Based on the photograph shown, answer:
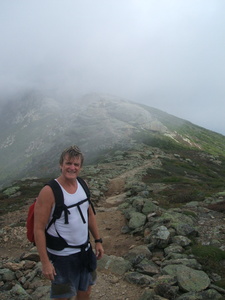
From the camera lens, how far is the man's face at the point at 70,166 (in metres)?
4.43

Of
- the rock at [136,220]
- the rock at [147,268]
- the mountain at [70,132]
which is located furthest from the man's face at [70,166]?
the mountain at [70,132]

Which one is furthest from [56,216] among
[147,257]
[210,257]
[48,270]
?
[210,257]

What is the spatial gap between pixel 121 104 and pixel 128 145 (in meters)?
51.3

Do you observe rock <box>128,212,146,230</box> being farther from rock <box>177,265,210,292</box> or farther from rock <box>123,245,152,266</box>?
rock <box>177,265,210,292</box>

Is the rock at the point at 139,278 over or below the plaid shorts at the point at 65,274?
below

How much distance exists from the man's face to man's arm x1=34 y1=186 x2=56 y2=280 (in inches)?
18.0

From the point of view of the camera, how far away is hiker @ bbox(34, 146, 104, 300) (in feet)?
13.5

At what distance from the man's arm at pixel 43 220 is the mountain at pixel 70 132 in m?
48.4

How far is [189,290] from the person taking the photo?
6.55 metres

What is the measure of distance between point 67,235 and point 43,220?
0.50 meters

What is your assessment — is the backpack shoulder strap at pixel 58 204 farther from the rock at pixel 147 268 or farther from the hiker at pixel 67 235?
the rock at pixel 147 268

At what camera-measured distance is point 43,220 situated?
13.4 feet

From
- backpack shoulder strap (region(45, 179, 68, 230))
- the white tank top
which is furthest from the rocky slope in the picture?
backpack shoulder strap (region(45, 179, 68, 230))

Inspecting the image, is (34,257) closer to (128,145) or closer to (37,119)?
(128,145)
